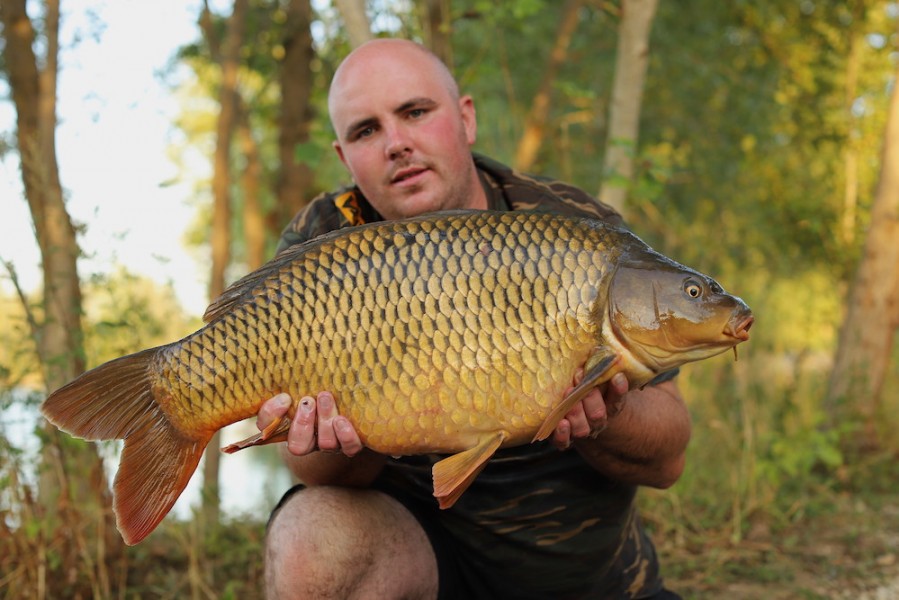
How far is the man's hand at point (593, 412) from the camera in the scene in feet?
4.59

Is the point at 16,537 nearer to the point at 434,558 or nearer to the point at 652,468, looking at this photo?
the point at 434,558

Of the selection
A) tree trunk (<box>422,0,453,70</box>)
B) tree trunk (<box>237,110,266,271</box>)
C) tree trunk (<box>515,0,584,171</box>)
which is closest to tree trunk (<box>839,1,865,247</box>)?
tree trunk (<box>515,0,584,171</box>)

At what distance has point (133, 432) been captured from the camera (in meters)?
1.44

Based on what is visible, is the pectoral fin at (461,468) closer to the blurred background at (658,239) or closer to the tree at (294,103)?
the blurred background at (658,239)

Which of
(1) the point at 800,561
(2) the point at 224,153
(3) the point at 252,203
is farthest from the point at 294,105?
(1) the point at 800,561

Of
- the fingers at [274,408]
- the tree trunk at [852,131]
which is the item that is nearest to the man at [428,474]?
the fingers at [274,408]

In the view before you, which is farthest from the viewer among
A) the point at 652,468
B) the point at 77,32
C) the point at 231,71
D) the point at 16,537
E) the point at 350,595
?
the point at 231,71

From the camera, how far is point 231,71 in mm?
4230

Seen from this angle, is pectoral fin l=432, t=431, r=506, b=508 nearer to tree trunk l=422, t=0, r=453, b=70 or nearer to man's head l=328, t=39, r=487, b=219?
man's head l=328, t=39, r=487, b=219

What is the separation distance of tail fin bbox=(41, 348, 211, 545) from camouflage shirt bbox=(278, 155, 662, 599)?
0.52 metres

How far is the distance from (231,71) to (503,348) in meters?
3.29

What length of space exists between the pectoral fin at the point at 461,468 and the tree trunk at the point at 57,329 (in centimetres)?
124

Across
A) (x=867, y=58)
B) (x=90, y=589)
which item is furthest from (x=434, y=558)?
(x=867, y=58)

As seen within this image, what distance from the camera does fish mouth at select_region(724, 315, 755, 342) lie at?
52.5 inches
